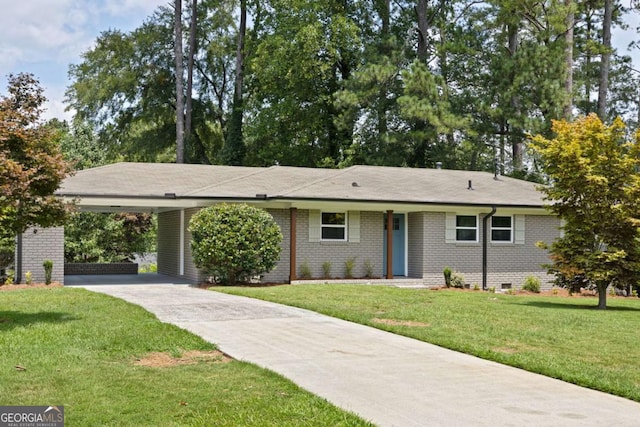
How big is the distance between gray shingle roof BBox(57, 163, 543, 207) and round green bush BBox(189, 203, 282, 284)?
1348mm

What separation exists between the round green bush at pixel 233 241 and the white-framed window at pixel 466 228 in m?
7.19

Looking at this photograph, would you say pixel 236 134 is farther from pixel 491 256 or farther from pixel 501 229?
pixel 491 256

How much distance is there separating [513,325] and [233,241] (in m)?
9.07

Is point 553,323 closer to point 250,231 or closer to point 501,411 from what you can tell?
A: point 501,411

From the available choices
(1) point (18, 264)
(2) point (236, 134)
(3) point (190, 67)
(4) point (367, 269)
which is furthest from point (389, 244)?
(3) point (190, 67)

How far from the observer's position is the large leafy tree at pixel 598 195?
1589 centimetres

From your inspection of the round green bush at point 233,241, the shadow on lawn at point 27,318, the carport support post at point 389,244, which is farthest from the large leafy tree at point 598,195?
the shadow on lawn at point 27,318

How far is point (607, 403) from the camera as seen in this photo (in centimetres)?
694

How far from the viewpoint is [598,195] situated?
1602 centimetres

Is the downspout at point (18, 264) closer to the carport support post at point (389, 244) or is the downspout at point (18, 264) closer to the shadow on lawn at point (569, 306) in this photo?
the carport support post at point (389, 244)

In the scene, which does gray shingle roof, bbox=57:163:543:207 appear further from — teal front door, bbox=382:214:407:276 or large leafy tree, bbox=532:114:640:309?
large leafy tree, bbox=532:114:640:309

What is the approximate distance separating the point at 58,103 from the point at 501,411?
42771 millimetres

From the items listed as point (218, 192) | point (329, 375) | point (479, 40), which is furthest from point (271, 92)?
point (329, 375)

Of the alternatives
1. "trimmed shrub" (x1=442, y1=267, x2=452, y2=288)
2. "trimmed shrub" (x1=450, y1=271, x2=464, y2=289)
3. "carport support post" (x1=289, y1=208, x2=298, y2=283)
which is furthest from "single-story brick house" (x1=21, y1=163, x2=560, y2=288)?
"trimmed shrub" (x1=450, y1=271, x2=464, y2=289)
